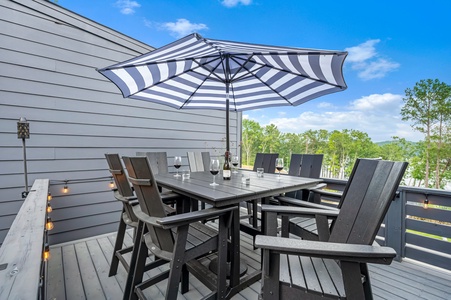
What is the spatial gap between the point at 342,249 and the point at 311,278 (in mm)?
405

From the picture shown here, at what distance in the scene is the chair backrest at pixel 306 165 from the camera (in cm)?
294

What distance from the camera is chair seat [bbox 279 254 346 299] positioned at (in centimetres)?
110

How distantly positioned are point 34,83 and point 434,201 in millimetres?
5149

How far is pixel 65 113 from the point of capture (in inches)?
118

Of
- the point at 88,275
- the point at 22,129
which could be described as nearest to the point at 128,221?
the point at 88,275

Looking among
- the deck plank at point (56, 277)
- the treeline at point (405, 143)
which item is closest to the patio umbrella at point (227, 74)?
the deck plank at point (56, 277)

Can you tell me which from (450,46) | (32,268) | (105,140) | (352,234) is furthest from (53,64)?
(450,46)

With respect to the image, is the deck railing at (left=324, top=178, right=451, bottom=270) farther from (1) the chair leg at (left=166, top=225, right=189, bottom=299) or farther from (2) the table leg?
(1) the chair leg at (left=166, top=225, right=189, bottom=299)

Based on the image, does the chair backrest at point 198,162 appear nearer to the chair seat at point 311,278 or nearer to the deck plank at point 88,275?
the deck plank at point 88,275

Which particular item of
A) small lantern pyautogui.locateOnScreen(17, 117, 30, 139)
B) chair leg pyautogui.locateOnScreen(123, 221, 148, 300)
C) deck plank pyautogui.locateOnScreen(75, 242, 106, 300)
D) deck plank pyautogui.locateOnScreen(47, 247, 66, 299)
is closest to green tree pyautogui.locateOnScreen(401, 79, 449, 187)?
chair leg pyautogui.locateOnScreen(123, 221, 148, 300)

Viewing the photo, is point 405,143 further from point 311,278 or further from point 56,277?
point 56,277

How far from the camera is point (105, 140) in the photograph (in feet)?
10.9

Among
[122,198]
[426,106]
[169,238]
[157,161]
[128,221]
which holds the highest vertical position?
[426,106]

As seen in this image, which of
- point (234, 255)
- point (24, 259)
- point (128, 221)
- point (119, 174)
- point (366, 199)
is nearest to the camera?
point (24, 259)
